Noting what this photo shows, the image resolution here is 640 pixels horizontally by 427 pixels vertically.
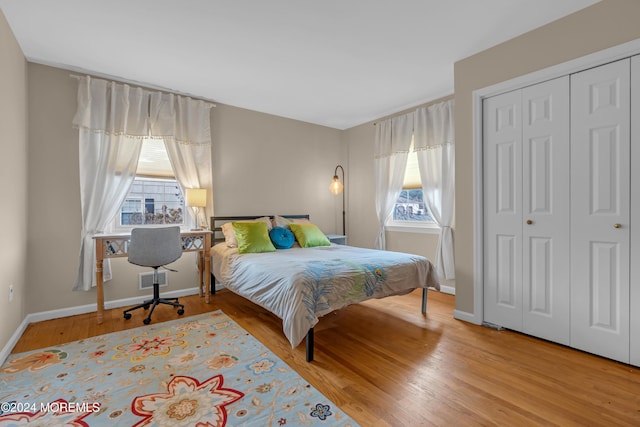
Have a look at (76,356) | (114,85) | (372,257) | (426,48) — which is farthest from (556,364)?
(114,85)

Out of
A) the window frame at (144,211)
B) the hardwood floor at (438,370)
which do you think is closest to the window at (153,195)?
the window frame at (144,211)

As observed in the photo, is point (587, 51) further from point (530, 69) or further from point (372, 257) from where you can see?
point (372, 257)

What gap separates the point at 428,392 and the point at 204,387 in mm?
1400

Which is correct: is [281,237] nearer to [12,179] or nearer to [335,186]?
[335,186]

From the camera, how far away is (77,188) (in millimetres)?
3305

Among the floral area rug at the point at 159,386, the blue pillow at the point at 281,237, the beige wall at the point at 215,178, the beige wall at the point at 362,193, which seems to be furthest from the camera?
the beige wall at the point at 362,193

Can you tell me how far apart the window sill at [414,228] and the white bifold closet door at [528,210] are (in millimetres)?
1338

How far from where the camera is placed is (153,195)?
3.86 metres

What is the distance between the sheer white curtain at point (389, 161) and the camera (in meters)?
4.57

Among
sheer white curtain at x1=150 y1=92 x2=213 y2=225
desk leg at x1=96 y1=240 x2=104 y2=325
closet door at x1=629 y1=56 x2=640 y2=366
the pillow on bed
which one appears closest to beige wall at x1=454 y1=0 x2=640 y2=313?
closet door at x1=629 y1=56 x2=640 y2=366

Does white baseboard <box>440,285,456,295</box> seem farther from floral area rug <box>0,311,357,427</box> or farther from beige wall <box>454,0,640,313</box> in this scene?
floral area rug <box>0,311,357,427</box>

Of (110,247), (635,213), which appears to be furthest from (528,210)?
(110,247)

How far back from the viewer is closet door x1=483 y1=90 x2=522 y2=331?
107 inches

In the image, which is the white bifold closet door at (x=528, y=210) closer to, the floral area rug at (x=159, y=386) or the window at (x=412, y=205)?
the window at (x=412, y=205)
